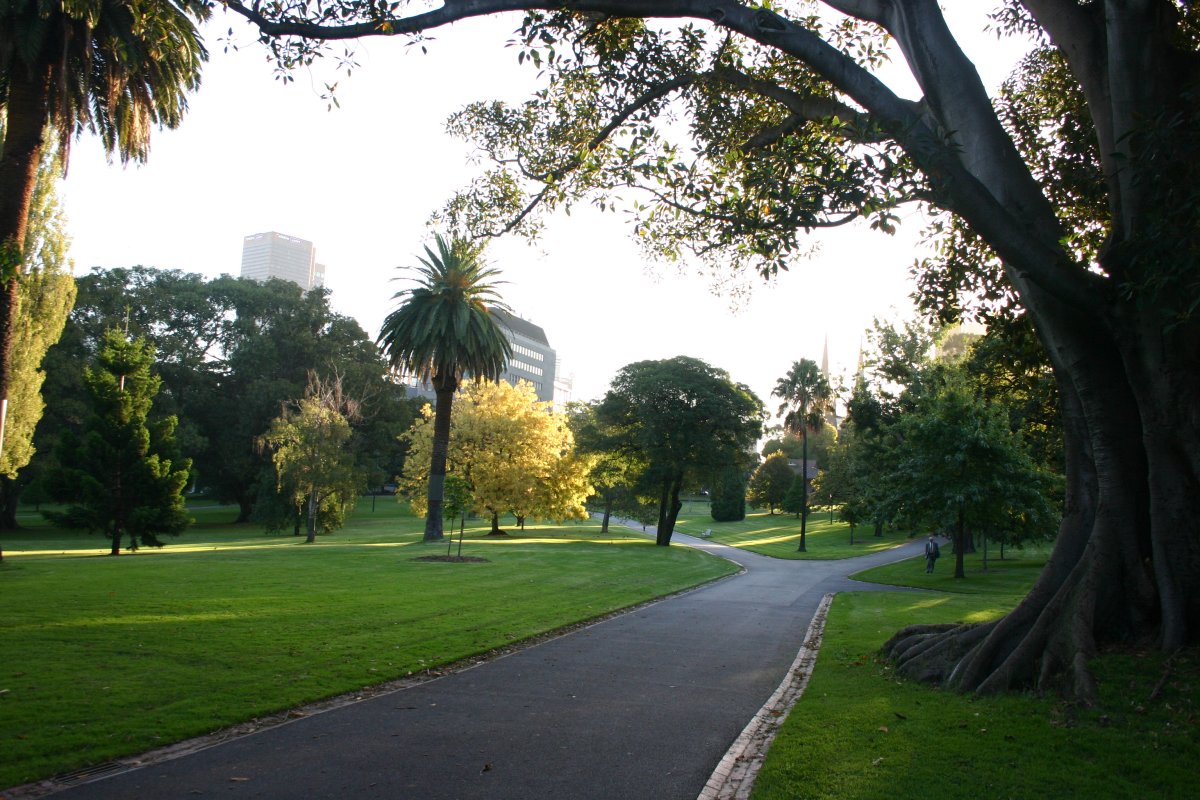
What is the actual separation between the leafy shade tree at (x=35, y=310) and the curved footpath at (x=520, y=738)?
71.9 feet

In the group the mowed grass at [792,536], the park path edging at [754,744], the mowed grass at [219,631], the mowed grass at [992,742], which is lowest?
the mowed grass at [792,536]

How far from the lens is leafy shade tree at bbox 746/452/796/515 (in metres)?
84.1

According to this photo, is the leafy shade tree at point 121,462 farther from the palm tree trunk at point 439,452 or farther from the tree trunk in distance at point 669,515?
the tree trunk in distance at point 669,515

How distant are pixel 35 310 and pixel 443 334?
15.5 metres

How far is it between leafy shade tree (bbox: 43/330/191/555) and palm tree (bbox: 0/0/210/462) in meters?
7.88

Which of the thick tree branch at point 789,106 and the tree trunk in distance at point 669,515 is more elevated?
the thick tree branch at point 789,106

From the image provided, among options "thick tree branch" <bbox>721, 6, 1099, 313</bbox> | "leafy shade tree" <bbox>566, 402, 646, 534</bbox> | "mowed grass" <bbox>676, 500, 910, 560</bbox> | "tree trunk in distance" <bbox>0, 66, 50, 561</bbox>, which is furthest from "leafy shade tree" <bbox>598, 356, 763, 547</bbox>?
"thick tree branch" <bbox>721, 6, 1099, 313</bbox>

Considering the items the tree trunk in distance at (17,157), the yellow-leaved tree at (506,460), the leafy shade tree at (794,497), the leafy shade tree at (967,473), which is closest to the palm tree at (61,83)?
the tree trunk in distance at (17,157)

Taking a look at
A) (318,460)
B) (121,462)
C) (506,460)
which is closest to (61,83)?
(121,462)

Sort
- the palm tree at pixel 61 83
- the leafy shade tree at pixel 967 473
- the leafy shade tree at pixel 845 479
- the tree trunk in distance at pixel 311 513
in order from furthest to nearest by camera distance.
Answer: the leafy shade tree at pixel 845 479
the tree trunk in distance at pixel 311 513
the leafy shade tree at pixel 967 473
the palm tree at pixel 61 83

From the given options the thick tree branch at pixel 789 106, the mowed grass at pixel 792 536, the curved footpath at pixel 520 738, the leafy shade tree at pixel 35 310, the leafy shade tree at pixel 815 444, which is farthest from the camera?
the leafy shade tree at pixel 815 444

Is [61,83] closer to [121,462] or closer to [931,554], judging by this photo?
[121,462]

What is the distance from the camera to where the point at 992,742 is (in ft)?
20.9

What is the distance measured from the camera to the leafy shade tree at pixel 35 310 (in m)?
23.5
